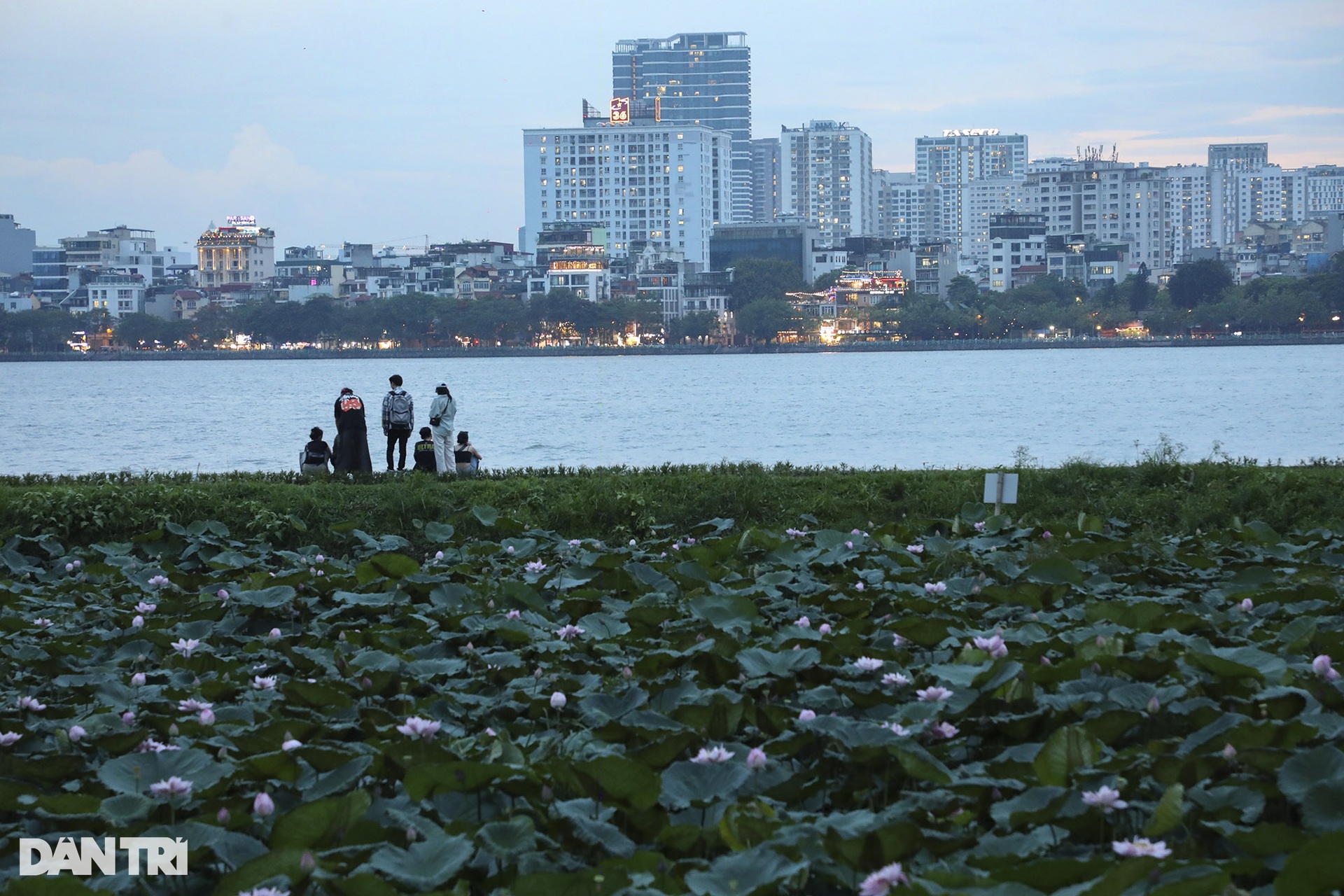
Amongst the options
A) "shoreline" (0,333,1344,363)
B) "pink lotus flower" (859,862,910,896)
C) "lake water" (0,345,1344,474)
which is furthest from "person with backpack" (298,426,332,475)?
"shoreline" (0,333,1344,363)

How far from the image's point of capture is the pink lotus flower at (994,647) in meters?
5.16

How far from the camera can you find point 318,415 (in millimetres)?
57594

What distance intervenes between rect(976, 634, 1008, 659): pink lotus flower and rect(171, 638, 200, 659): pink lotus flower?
320 cm

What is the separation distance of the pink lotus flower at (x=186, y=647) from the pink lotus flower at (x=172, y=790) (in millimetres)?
2002

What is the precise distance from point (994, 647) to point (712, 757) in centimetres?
158

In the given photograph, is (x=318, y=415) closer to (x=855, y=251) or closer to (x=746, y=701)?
(x=746, y=701)

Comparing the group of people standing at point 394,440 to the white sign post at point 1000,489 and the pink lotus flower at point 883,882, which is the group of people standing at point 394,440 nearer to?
the white sign post at point 1000,489

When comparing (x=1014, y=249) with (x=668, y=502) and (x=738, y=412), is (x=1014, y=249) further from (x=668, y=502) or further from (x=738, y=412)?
(x=668, y=502)

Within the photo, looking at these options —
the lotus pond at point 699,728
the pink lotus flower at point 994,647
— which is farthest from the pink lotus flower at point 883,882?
the pink lotus flower at point 994,647

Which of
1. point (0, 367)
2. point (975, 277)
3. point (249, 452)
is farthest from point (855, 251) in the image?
point (249, 452)

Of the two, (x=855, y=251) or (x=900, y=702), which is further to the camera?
(x=855, y=251)

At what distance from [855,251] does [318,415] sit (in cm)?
13934

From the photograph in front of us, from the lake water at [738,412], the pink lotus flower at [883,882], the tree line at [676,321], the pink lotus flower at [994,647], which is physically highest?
the tree line at [676,321]

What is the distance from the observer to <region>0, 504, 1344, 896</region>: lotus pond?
3.50 m
